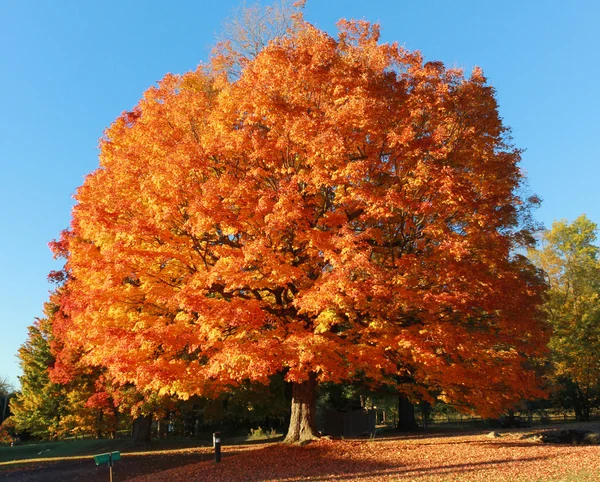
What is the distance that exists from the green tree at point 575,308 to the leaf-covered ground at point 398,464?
2329cm

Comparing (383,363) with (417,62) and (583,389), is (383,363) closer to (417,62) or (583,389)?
(417,62)

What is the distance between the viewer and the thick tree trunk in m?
17.5

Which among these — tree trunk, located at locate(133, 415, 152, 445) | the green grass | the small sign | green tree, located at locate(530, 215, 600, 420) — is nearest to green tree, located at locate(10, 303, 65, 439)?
the green grass

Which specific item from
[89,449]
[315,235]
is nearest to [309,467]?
[315,235]

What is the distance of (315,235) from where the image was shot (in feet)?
42.7

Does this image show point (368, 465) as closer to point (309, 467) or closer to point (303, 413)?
point (309, 467)

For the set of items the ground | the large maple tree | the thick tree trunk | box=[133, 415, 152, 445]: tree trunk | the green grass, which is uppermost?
the large maple tree

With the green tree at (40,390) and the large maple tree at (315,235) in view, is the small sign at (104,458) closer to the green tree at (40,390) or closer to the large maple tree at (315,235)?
the large maple tree at (315,235)

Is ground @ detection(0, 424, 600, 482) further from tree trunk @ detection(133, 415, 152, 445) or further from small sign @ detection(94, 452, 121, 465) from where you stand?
tree trunk @ detection(133, 415, 152, 445)

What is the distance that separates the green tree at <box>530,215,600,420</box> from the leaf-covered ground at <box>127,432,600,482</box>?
23.3 meters

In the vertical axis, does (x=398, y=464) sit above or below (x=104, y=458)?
below

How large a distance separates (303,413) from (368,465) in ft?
15.3

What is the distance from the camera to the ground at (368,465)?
465 inches

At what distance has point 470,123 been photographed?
53.2 feet
